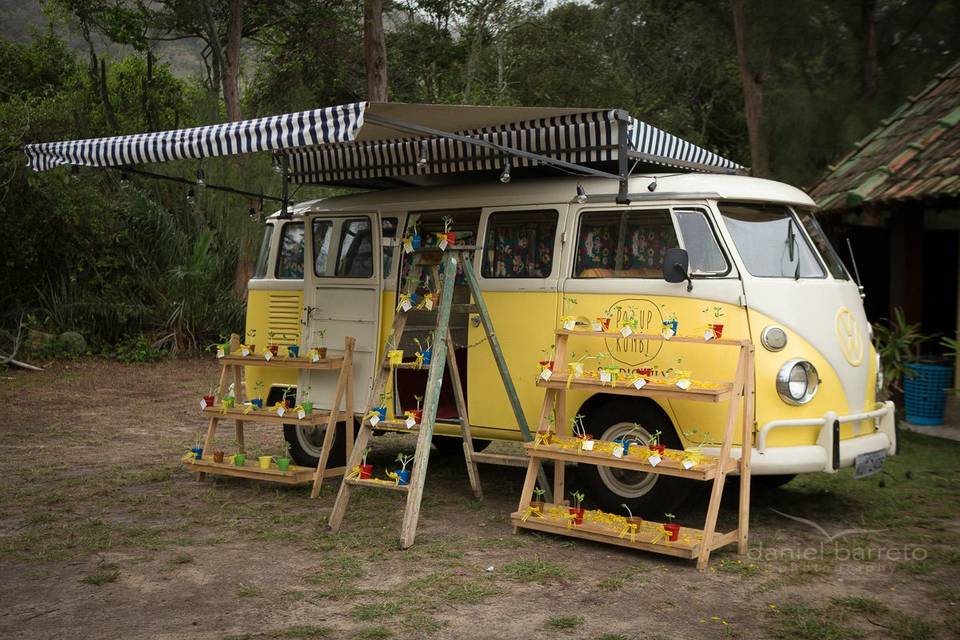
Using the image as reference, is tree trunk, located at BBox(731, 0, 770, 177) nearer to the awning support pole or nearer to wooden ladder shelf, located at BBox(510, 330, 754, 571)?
the awning support pole

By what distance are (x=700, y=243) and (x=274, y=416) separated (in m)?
3.38

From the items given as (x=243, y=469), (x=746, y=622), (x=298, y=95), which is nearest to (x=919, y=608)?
(x=746, y=622)

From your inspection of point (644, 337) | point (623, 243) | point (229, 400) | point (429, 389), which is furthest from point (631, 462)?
point (229, 400)

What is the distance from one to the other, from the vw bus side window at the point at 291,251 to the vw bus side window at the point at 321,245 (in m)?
0.24

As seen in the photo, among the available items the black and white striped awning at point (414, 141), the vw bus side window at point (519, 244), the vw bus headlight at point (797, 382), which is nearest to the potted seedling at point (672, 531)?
the vw bus headlight at point (797, 382)

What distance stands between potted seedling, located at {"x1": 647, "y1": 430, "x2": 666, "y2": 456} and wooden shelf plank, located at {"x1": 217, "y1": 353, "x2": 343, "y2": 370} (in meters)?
2.47

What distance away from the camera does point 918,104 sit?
444 inches

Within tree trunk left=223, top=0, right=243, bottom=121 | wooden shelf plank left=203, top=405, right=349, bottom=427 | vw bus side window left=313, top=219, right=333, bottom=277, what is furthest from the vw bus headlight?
tree trunk left=223, top=0, right=243, bottom=121

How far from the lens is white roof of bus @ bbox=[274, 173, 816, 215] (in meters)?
6.39

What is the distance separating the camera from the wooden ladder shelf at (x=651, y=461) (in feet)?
18.4

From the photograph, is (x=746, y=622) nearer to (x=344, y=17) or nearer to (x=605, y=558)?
(x=605, y=558)

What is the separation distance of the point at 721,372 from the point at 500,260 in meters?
1.84

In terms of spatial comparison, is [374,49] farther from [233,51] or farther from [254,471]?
[254,471]

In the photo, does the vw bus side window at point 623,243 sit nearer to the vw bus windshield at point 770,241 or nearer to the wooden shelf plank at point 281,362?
the vw bus windshield at point 770,241
